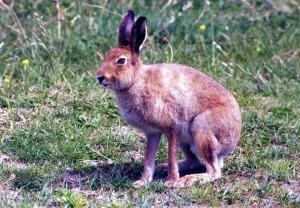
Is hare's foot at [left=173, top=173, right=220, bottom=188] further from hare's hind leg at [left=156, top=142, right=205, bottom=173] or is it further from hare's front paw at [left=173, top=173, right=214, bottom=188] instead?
hare's hind leg at [left=156, top=142, right=205, bottom=173]

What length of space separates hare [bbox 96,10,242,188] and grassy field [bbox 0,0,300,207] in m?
0.22

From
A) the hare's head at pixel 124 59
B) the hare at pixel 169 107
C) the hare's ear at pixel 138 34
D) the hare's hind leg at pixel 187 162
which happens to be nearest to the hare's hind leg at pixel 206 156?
the hare at pixel 169 107

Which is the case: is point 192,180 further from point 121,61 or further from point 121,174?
point 121,61

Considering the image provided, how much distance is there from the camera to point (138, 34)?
18.2 ft

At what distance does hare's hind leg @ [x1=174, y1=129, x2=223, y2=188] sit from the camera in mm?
5559

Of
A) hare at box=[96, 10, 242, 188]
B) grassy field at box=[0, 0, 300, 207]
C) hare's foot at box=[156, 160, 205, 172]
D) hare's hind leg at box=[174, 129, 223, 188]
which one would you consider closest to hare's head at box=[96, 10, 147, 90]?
hare at box=[96, 10, 242, 188]

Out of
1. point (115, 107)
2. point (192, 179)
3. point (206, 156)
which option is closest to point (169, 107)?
point (206, 156)

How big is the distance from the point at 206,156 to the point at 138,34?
3.79 feet

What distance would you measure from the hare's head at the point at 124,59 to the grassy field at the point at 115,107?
83 centimetres

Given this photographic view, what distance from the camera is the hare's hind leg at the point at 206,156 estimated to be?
5559 millimetres

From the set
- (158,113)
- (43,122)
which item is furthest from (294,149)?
(43,122)

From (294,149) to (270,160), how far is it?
339 millimetres

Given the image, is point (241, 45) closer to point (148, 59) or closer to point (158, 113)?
point (148, 59)

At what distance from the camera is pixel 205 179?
5578 millimetres
